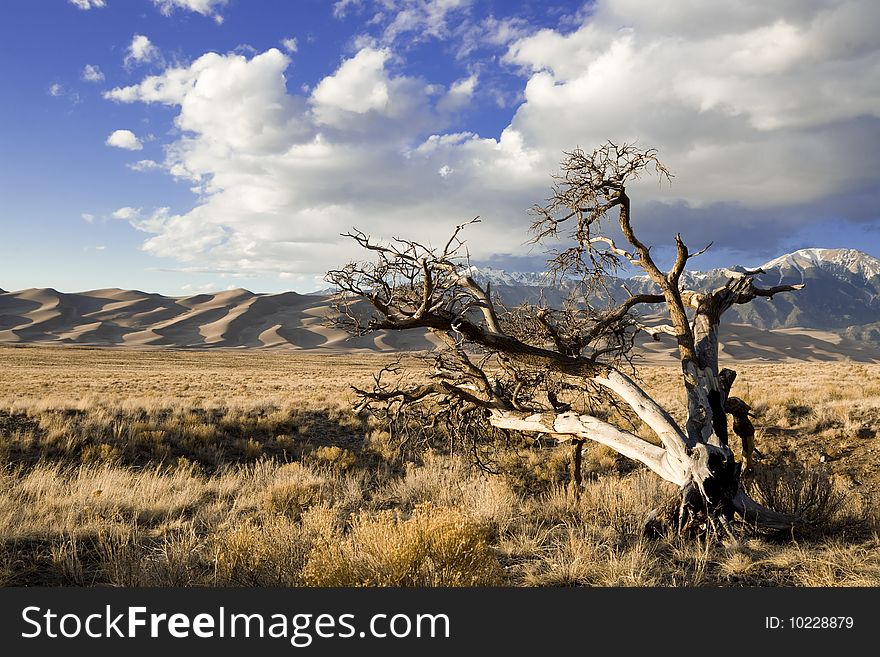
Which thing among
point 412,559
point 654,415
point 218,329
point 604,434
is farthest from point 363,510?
point 218,329

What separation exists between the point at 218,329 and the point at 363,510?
15461 cm

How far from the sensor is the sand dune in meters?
136

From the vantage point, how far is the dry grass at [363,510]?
4965 mm

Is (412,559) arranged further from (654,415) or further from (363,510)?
(654,415)

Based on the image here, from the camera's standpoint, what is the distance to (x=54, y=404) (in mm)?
15734

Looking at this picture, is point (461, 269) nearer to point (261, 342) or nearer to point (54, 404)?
point (54, 404)

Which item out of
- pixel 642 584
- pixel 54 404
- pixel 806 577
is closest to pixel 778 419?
pixel 806 577

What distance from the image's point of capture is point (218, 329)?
150375 mm

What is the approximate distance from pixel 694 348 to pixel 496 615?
5109mm

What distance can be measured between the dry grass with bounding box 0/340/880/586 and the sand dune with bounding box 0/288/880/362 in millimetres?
101439

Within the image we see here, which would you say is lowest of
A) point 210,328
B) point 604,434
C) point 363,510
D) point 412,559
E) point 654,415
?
point 363,510

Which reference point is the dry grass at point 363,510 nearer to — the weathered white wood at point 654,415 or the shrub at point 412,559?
the shrub at point 412,559

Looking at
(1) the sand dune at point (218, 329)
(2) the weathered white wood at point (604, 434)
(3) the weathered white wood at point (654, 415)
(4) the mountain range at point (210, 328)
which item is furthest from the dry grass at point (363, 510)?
(1) the sand dune at point (218, 329)

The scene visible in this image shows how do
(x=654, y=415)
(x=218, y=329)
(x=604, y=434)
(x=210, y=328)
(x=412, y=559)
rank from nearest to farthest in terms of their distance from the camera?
(x=412, y=559) < (x=654, y=415) < (x=604, y=434) < (x=218, y=329) < (x=210, y=328)
